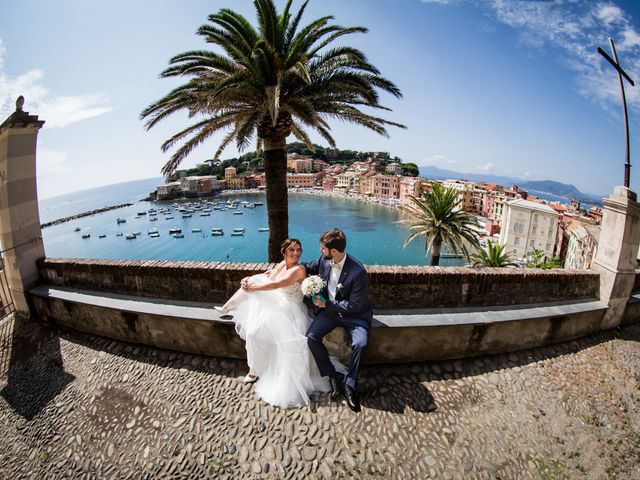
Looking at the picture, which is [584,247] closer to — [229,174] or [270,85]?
[270,85]

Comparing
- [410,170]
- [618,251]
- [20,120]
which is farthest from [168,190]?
[618,251]

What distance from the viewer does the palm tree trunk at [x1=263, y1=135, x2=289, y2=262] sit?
8.55 meters

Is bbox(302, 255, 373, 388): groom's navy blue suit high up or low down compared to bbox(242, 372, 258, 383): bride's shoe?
up

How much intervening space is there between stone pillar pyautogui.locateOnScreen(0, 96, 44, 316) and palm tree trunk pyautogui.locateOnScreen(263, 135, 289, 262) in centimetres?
507

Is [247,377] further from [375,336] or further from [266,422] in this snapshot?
[375,336]

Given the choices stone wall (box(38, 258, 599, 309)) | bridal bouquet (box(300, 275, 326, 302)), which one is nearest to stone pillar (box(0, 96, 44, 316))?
stone wall (box(38, 258, 599, 309))

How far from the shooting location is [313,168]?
163875 mm

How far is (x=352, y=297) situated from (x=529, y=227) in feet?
211

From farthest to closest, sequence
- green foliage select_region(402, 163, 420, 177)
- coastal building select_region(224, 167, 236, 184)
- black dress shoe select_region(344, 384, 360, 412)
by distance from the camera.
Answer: green foliage select_region(402, 163, 420, 177), coastal building select_region(224, 167, 236, 184), black dress shoe select_region(344, 384, 360, 412)

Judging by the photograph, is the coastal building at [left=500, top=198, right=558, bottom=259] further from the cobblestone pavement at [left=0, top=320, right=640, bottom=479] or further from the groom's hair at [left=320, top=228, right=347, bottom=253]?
the groom's hair at [left=320, top=228, right=347, bottom=253]

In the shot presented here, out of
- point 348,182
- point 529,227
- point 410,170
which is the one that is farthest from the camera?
point 410,170

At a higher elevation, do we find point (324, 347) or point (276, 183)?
point (276, 183)

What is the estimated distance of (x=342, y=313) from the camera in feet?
13.1

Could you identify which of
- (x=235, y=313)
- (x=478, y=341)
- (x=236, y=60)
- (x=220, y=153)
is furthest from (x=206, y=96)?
(x=478, y=341)
